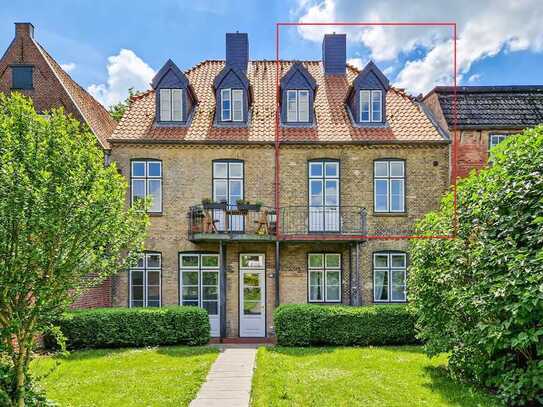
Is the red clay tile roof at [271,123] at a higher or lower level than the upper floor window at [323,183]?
higher

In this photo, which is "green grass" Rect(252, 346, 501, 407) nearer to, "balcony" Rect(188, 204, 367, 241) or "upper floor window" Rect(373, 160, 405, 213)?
"balcony" Rect(188, 204, 367, 241)

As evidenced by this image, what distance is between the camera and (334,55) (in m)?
18.7

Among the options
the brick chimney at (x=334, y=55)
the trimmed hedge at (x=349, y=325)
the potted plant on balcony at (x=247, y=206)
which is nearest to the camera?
the trimmed hedge at (x=349, y=325)

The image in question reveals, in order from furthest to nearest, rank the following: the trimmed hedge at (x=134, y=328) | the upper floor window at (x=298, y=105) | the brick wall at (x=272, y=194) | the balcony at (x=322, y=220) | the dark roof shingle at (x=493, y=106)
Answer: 1. the upper floor window at (x=298, y=105)
2. the dark roof shingle at (x=493, y=106)
3. the brick wall at (x=272, y=194)
4. the balcony at (x=322, y=220)
5. the trimmed hedge at (x=134, y=328)

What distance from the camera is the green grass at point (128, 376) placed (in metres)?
7.93

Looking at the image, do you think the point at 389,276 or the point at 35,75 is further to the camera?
the point at 35,75

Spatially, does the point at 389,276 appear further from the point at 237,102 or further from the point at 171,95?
the point at 171,95

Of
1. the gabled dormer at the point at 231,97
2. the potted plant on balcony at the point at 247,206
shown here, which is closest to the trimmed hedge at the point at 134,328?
the potted plant on balcony at the point at 247,206

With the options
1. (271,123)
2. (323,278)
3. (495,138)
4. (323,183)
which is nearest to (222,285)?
(323,278)

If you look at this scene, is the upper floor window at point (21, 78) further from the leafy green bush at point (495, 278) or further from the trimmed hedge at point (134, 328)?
the leafy green bush at point (495, 278)

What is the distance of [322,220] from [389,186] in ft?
9.15

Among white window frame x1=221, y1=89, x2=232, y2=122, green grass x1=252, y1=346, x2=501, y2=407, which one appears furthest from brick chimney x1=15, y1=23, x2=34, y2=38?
green grass x1=252, y1=346, x2=501, y2=407

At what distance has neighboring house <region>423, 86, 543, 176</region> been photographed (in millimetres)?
15469

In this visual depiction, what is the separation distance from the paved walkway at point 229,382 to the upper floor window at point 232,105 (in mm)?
8457
